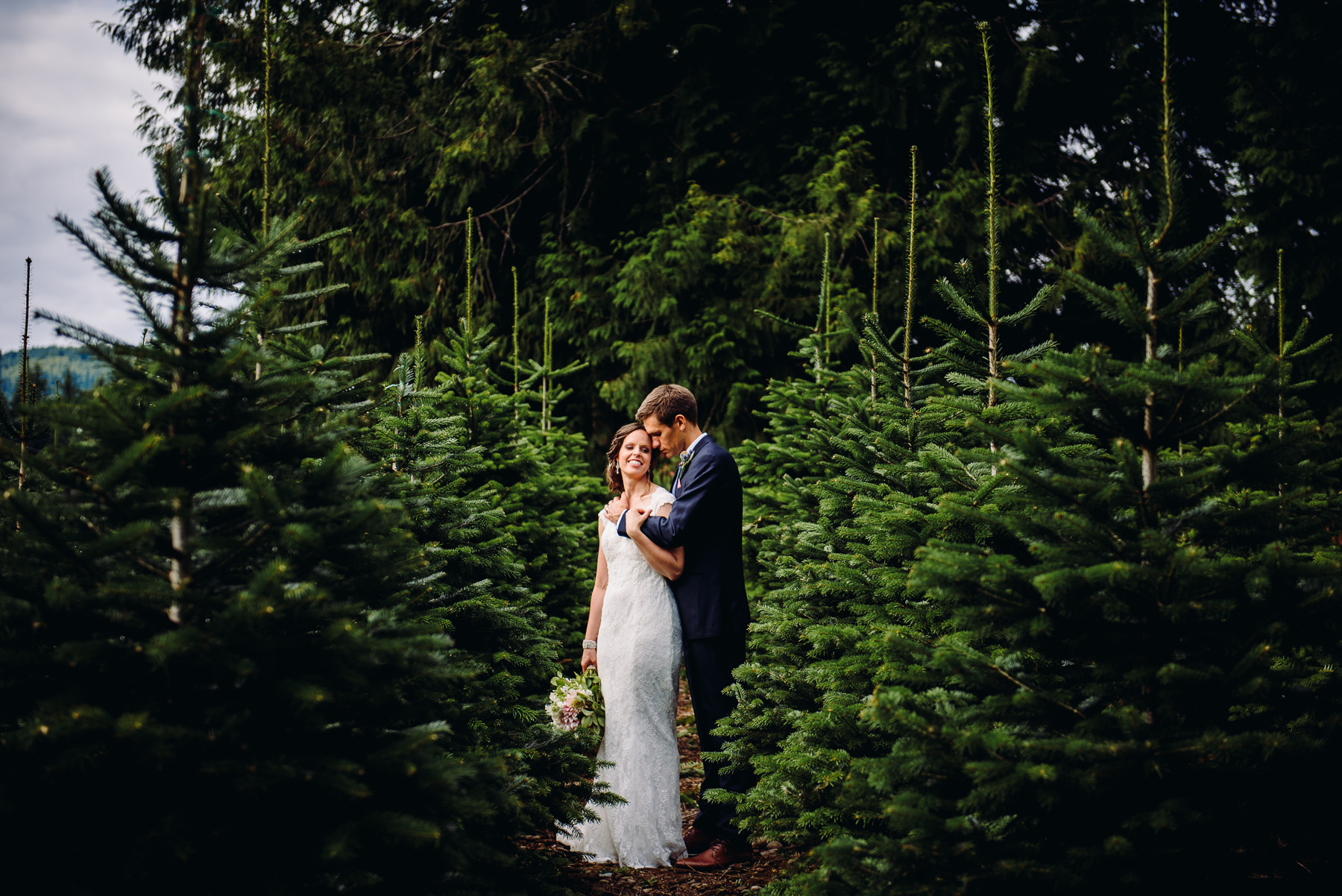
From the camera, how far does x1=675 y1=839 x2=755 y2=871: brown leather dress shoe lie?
4.19 m

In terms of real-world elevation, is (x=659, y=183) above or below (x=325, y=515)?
above

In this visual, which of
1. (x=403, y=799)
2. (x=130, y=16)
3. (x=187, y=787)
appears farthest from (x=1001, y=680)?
(x=130, y=16)

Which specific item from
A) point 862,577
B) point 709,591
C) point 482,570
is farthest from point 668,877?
point 862,577

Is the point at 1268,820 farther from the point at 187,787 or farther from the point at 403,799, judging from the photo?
the point at 187,787

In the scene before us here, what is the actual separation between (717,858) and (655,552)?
66.4 inches

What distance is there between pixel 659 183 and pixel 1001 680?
9880 millimetres

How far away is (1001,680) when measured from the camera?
7.48 ft

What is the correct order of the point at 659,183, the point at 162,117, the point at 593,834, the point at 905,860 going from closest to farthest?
the point at 905,860 < the point at 593,834 < the point at 659,183 < the point at 162,117

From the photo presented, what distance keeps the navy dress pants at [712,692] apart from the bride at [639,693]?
13 cm

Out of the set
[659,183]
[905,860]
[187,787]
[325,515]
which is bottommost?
[905,860]

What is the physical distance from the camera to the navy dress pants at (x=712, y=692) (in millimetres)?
4449

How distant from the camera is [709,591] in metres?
4.51

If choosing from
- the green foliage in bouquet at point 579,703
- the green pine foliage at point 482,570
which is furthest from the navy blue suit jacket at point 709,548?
the green pine foliage at point 482,570

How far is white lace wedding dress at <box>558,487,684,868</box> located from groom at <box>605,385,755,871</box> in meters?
0.12
